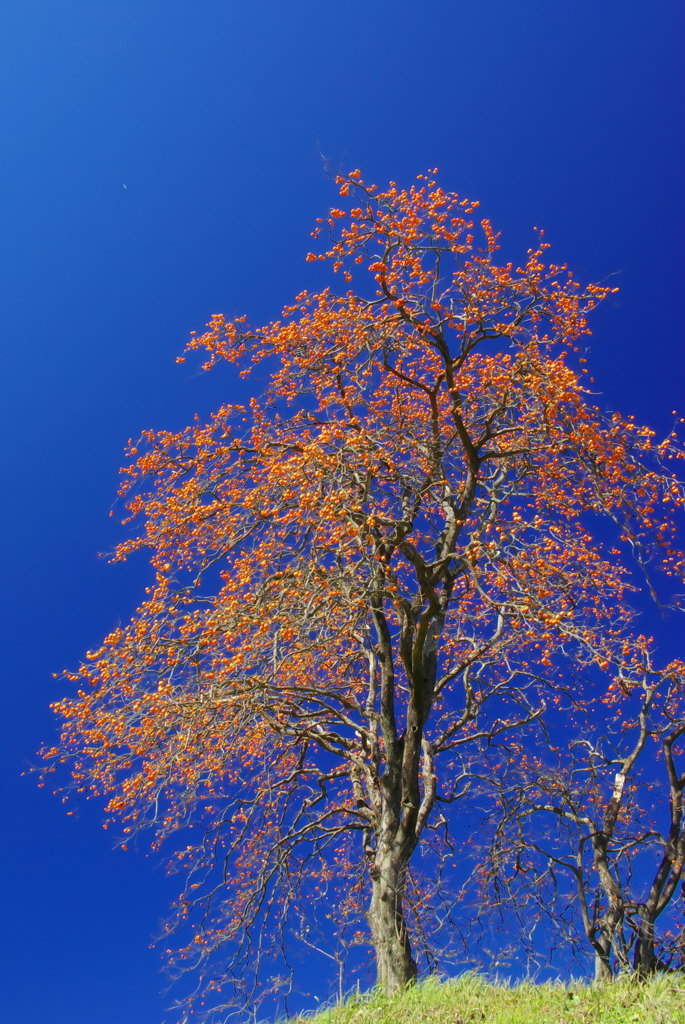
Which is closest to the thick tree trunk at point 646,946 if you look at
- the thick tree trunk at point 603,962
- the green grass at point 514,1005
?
the thick tree trunk at point 603,962

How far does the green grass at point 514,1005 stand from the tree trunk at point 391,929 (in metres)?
1.05

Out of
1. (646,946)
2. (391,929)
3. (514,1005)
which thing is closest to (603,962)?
(646,946)

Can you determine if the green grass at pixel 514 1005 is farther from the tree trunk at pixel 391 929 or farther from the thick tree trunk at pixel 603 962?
the thick tree trunk at pixel 603 962

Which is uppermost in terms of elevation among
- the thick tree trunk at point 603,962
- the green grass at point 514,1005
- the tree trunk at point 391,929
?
the tree trunk at point 391,929

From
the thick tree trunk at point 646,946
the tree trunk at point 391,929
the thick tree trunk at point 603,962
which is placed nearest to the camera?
the tree trunk at point 391,929

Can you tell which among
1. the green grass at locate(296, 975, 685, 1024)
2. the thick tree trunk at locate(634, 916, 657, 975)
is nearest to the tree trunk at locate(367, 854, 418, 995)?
the green grass at locate(296, 975, 685, 1024)

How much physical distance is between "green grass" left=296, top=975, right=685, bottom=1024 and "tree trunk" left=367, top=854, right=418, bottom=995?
105 cm

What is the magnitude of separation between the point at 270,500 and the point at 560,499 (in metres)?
3.73

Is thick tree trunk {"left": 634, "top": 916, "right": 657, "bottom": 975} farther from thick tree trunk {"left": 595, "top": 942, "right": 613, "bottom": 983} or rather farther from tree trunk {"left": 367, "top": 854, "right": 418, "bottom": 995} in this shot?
tree trunk {"left": 367, "top": 854, "right": 418, "bottom": 995}

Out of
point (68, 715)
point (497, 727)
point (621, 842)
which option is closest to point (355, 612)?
point (68, 715)

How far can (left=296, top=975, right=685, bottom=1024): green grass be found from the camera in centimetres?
509

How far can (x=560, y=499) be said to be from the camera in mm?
8555

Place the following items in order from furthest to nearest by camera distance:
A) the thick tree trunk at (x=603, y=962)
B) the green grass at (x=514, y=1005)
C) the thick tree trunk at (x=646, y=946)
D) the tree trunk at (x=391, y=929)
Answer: the thick tree trunk at (x=603, y=962), the thick tree trunk at (x=646, y=946), the tree trunk at (x=391, y=929), the green grass at (x=514, y=1005)

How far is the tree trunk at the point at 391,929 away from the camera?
7.12 metres
